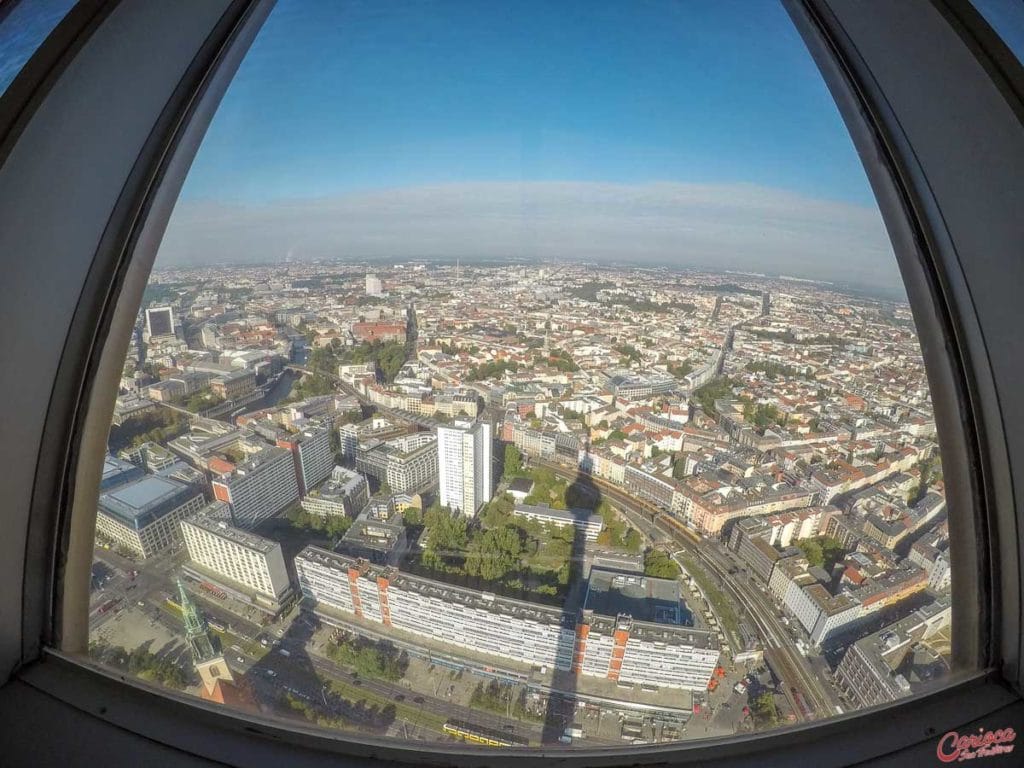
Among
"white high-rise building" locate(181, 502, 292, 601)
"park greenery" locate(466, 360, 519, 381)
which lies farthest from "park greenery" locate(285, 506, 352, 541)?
"park greenery" locate(466, 360, 519, 381)

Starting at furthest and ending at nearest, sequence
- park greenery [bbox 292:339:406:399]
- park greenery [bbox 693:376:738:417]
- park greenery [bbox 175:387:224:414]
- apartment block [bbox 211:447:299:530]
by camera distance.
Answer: park greenery [bbox 693:376:738:417] → park greenery [bbox 292:339:406:399] → park greenery [bbox 175:387:224:414] → apartment block [bbox 211:447:299:530]

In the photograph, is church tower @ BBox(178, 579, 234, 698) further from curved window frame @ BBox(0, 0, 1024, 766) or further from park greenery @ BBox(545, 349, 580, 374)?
park greenery @ BBox(545, 349, 580, 374)

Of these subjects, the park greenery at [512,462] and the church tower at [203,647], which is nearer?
the church tower at [203,647]

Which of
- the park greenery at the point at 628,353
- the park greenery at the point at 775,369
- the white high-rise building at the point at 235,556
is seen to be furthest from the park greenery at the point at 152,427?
the park greenery at the point at 775,369

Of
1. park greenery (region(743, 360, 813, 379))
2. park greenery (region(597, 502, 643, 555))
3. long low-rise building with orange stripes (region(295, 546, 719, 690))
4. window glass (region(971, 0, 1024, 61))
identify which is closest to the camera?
window glass (region(971, 0, 1024, 61))

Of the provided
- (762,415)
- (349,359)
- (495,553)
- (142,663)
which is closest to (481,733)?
(495,553)

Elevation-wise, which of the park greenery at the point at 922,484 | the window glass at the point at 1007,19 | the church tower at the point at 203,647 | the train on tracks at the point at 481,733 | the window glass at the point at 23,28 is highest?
the window glass at the point at 1007,19

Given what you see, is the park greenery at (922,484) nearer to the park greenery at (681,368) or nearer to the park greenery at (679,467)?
the park greenery at (679,467)
